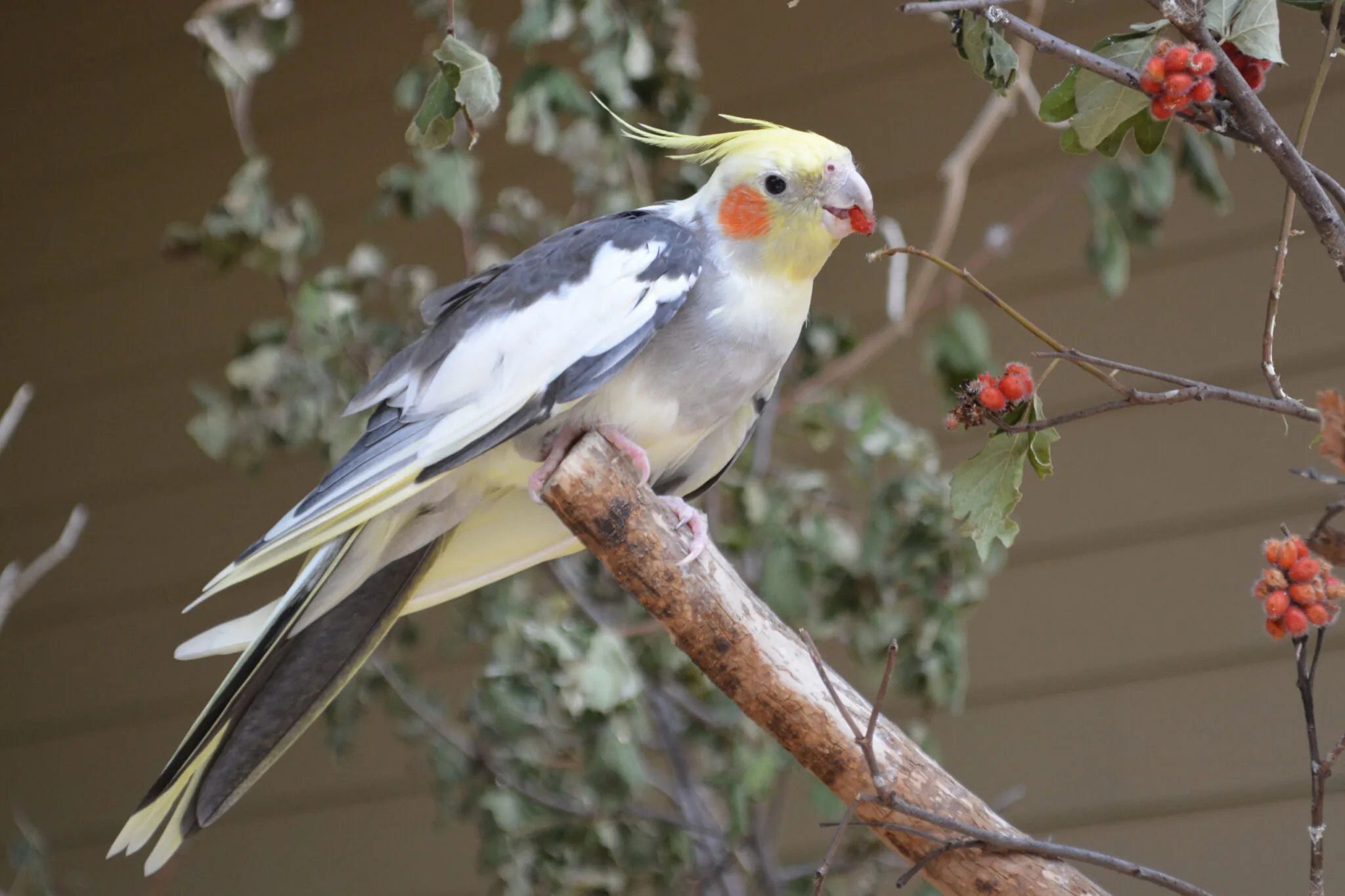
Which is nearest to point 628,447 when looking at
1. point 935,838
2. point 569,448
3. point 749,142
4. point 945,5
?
Result: point 569,448

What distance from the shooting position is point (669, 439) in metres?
1.26

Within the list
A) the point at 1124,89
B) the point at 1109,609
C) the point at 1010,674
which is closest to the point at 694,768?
the point at 1010,674

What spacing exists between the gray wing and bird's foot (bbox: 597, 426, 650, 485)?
0.24ft

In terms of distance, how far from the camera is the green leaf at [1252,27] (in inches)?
32.4

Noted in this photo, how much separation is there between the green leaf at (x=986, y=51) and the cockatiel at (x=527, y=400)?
33 centimetres

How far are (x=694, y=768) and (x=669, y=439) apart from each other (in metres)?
1.10

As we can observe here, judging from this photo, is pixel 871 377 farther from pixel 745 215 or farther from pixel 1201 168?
pixel 745 215

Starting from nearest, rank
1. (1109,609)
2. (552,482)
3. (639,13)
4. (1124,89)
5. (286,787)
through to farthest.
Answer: (1124,89)
(552,482)
(639,13)
(1109,609)
(286,787)

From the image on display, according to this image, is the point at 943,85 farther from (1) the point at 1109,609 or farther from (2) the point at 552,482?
(2) the point at 552,482

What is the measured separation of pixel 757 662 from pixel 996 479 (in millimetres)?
291

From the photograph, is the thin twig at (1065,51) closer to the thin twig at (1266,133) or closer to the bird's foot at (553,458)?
the thin twig at (1266,133)

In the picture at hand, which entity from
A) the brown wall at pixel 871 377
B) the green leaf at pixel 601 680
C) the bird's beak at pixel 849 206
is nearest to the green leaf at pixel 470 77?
the bird's beak at pixel 849 206

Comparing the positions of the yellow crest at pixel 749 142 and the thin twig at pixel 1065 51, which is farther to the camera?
the yellow crest at pixel 749 142

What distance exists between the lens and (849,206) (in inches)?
48.3
